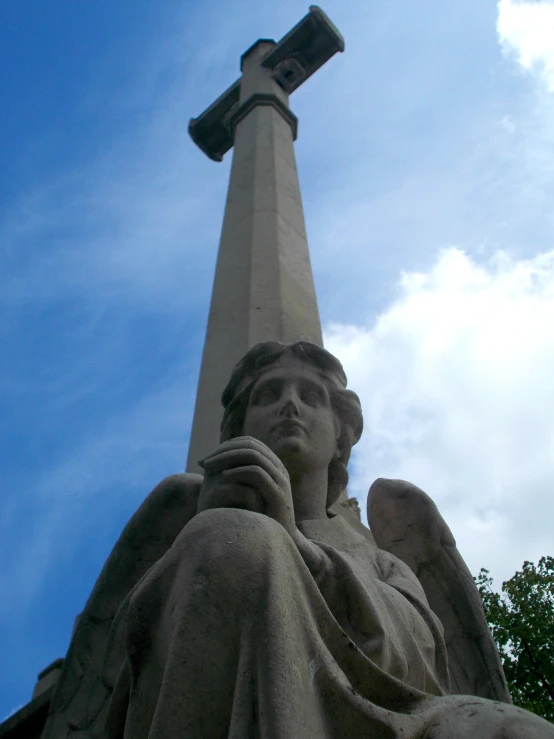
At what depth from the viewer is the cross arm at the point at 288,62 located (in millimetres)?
12094

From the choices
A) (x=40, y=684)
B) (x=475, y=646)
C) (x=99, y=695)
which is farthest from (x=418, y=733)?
(x=40, y=684)

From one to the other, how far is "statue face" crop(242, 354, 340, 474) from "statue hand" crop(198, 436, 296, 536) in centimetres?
95

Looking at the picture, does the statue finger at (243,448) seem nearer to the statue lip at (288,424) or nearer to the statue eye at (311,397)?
the statue lip at (288,424)

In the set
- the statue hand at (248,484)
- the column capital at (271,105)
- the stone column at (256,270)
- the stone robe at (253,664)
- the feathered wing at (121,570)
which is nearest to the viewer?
the stone robe at (253,664)

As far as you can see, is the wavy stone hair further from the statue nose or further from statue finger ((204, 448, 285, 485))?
statue finger ((204, 448, 285, 485))

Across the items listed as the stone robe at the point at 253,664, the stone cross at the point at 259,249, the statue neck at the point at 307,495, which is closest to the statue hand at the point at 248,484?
the stone robe at the point at 253,664

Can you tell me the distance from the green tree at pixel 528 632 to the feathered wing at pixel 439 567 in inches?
325

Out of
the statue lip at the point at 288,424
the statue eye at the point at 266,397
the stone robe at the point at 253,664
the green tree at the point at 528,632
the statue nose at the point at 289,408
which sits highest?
the green tree at the point at 528,632

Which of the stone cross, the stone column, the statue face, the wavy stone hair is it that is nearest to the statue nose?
the statue face

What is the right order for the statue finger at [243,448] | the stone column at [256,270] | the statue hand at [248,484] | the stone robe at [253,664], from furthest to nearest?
1. the stone column at [256,270]
2. the statue finger at [243,448]
3. the statue hand at [248,484]
4. the stone robe at [253,664]

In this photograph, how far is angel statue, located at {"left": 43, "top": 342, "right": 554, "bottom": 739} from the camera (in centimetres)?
181

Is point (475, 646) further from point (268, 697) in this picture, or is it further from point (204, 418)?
point (204, 418)

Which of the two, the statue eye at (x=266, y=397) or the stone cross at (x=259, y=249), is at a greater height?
the stone cross at (x=259, y=249)

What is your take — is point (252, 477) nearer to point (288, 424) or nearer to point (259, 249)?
point (288, 424)
